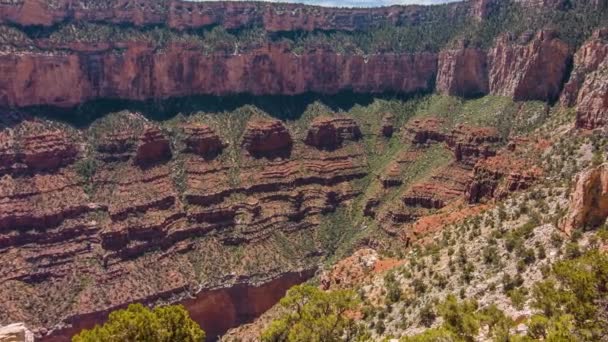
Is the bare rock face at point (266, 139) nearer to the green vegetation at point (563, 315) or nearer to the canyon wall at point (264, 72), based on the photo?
the canyon wall at point (264, 72)

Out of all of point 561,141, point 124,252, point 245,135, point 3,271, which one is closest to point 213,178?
point 245,135

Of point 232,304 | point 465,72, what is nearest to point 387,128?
point 465,72

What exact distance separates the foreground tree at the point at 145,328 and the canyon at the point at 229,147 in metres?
34.7

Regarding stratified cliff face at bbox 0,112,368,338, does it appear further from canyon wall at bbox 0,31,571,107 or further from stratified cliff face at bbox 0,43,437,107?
canyon wall at bbox 0,31,571,107

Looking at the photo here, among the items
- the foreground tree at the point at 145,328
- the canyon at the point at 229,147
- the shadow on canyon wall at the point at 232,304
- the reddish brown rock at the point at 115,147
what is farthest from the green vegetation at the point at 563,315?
the reddish brown rock at the point at 115,147

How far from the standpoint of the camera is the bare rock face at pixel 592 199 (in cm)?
3878

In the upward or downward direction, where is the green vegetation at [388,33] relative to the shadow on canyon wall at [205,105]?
upward

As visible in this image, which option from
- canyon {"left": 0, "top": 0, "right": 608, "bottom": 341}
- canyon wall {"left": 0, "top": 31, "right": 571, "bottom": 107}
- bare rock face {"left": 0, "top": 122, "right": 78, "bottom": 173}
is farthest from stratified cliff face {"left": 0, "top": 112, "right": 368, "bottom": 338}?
canyon wall {"left": 0, "top": 31, "right": 571, "bottom": 107}

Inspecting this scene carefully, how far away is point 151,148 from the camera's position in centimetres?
10425

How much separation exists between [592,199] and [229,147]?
7826 cm

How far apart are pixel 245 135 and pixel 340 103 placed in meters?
28.0

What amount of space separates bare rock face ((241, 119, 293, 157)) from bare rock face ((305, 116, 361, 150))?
5205mm

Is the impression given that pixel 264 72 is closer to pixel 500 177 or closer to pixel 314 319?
pixel 500 177

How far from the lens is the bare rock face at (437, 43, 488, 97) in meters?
118
